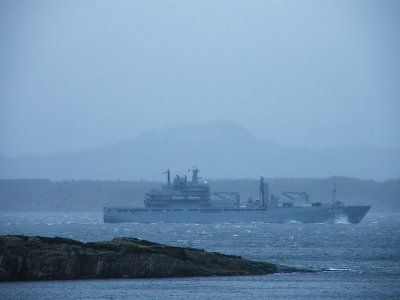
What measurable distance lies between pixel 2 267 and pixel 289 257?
24.0 m

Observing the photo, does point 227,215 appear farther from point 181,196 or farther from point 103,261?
point 103,261

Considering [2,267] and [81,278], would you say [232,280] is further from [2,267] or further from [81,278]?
[2,267]

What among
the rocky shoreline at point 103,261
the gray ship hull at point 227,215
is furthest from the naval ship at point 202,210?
the rocky shoreline at point 103,261

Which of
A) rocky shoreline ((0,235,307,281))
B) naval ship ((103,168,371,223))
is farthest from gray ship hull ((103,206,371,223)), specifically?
rocky shoreline ((0,235,307,281))

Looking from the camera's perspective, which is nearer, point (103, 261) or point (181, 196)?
point (103, 261)

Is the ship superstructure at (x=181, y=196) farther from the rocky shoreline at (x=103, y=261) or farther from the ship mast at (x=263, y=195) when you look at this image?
the rocky shoreline at (x=103, y=261)

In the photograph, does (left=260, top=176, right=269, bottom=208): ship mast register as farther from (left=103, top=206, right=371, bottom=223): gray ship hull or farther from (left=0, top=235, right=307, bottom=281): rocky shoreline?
(left=0, top=235, right=307, bottom=281): rocky shoreline

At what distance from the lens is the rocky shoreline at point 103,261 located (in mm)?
46344

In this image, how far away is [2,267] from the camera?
151ft

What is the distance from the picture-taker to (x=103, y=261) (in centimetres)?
4769

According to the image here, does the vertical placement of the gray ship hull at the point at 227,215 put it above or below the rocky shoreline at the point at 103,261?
above

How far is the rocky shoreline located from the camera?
4634 centimetres

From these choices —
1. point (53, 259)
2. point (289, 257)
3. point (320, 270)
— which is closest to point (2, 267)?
point (53, 259)

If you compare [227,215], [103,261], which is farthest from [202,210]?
[103,261]
